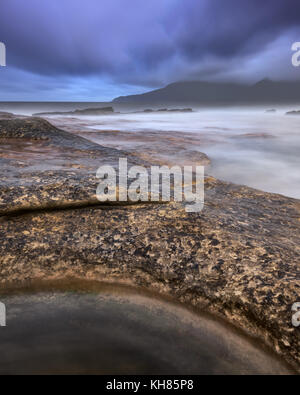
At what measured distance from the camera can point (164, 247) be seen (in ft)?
7.87

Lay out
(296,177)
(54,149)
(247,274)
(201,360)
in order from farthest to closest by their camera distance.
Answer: (296,177), (54,149), (247,274), (201,360)

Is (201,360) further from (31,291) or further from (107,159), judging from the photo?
(107,159)

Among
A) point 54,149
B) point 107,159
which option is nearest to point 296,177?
point 107,159

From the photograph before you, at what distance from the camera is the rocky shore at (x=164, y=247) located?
73.9 inches

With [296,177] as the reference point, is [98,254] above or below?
below

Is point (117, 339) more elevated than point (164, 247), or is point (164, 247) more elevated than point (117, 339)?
point (164, 247)

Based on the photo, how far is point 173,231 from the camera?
2.59 metres

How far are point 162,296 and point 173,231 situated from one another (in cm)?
71

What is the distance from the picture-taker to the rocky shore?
1.88 meters

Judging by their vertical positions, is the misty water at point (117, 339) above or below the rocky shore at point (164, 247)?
below

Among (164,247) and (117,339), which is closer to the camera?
(117,339)

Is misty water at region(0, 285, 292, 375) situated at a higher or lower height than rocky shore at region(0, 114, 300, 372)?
lower

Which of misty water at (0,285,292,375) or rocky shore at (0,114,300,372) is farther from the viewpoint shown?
rocky shore at (0,114,300,372)
